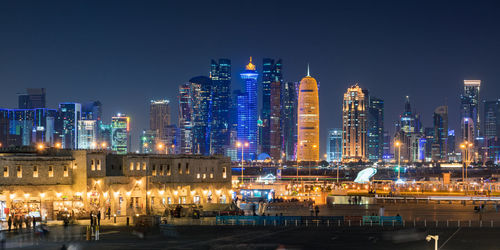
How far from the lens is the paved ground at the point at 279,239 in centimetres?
4934

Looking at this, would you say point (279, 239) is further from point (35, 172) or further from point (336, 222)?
point (35, 172)

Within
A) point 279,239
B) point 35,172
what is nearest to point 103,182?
point 35,172

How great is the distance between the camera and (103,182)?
75.7m

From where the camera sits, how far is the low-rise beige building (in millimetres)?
69062

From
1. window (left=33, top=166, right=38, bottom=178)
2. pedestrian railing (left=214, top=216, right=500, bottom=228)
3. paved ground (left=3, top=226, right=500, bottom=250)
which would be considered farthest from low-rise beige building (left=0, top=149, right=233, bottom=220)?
pedestrian railing (left=214, top=216, right=500, bottom=228)

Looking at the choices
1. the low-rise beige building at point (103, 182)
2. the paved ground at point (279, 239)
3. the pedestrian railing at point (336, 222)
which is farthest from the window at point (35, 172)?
the pedestrian railing at point (336, 222)

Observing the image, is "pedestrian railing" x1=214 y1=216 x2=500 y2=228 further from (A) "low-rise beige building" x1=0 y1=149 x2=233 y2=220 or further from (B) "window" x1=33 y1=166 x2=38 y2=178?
(B) "window" x1=33 y1=166 x2=38 y2=178

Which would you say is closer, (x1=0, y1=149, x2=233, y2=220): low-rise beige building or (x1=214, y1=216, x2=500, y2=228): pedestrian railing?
(x1=214, y1=216, x2=500, y2=228): pedestrian railing

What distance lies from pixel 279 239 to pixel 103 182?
29751 mm

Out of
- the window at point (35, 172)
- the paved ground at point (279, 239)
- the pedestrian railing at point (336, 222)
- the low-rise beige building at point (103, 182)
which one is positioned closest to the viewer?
the paved ground at point (279, 239)

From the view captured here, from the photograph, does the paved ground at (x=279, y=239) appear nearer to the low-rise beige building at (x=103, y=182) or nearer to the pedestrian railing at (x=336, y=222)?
the pedestrian railing at (x=336, y=222)

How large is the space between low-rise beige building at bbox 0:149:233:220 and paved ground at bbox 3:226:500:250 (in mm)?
11785

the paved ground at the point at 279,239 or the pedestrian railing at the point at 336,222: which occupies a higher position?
the pedestrian railing at the point at 336,222

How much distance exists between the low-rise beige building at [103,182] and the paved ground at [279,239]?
11785 millimetres
